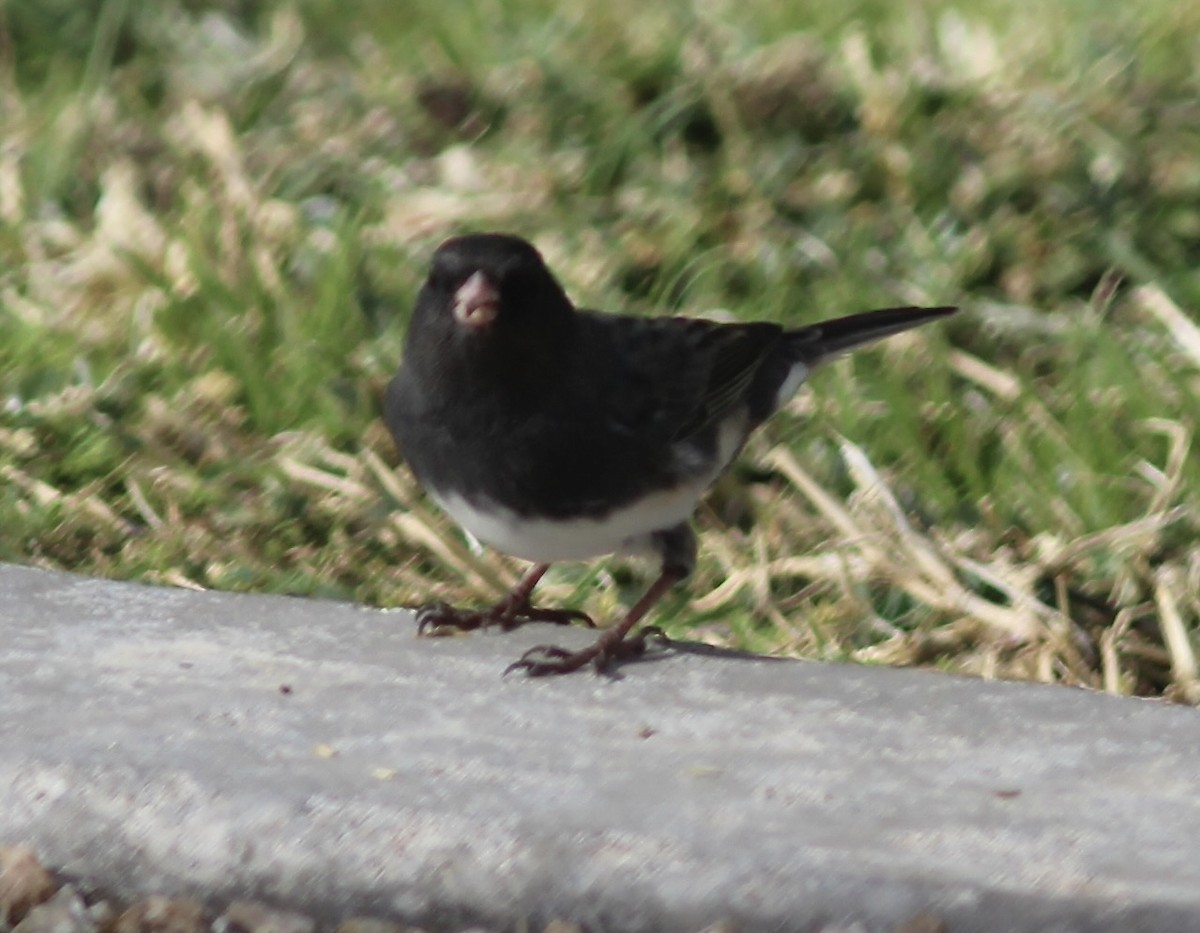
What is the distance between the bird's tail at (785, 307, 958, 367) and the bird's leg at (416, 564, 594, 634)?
651 mm

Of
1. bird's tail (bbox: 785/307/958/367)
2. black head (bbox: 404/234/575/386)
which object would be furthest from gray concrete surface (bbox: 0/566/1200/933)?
bird's tail (bbox: 785/307/958/367)

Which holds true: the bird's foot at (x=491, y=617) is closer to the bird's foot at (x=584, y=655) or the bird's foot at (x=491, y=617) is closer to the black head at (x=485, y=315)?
the bird's foot at (x=584, y=655)

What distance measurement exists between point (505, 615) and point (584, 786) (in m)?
0.88

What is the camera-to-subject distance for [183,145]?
4.83 m

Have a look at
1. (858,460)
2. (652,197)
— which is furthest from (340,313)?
(858,460)

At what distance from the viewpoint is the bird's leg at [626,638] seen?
279 cm

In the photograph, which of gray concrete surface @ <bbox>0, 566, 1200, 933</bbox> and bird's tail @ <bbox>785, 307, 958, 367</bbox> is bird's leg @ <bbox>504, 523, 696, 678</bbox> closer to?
gray concrete surface @ <bbox>0, 566, 1200, 933</bbox>

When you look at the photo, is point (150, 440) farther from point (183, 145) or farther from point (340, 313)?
point (183, 145)

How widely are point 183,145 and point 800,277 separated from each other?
1491 mm

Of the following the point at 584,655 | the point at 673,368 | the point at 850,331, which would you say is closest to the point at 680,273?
the point at 850,331

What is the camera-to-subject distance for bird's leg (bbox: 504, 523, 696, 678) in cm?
279

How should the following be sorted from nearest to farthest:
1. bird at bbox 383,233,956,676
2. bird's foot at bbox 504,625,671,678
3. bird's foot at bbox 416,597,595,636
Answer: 1. bird's foot at bbox 504,625,671,678
2. bird at bbox 383,233,956,676
3. bird's foot at bbox 416,597,595,636

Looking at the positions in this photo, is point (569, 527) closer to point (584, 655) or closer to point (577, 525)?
point (577, 525)

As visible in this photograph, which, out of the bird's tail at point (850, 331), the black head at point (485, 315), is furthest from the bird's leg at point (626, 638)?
the bird's tail at point (850, 331)
